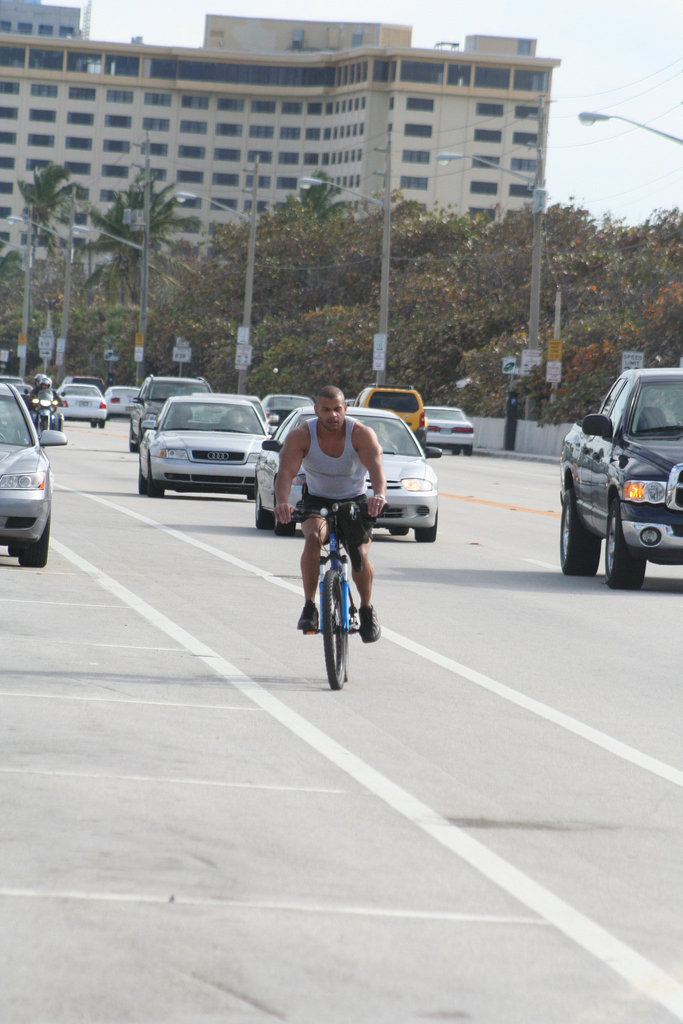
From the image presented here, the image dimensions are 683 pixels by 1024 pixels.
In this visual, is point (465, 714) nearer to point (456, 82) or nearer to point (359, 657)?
point (359, 657)

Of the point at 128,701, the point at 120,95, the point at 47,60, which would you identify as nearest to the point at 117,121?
the point at 120,95

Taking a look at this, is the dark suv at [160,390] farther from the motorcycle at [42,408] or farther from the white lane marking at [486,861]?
the white lane marking at [486,861]

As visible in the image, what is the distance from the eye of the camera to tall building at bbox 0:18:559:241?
157 m

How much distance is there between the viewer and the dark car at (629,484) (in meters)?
15.1

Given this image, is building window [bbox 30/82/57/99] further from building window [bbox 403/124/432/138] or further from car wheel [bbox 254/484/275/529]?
car wheel [bbox 254/484/275/529]

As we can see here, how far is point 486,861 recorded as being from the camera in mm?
6051

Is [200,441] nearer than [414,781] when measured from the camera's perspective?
No

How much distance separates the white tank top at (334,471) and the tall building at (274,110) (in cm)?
14727

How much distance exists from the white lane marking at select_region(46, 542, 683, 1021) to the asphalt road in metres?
0.02

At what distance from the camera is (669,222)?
62906 millimetres

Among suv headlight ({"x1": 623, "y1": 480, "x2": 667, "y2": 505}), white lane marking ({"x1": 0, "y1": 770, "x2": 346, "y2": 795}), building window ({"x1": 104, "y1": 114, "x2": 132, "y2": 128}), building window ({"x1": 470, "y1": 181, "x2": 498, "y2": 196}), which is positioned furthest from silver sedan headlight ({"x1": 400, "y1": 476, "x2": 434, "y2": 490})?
building window ({"x1": 104, "y1": 114, "x2": 132, "y2": 128})

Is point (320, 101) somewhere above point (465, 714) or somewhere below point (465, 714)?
above

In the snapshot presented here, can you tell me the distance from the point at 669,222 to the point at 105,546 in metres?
48.3

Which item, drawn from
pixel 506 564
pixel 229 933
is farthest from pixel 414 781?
pixel 506 564
